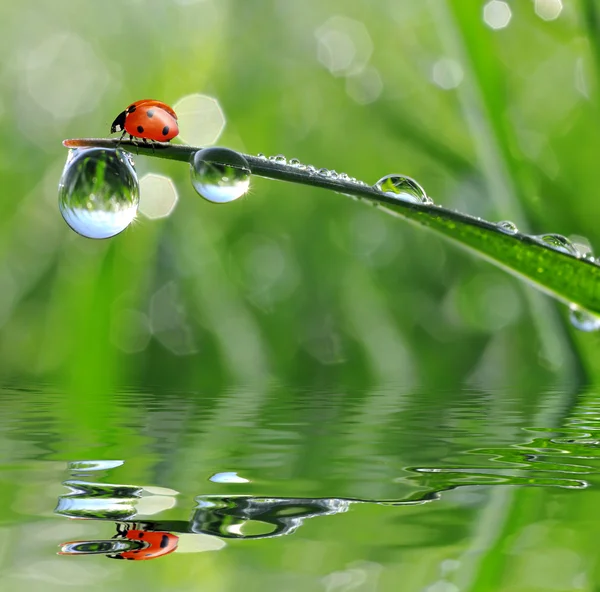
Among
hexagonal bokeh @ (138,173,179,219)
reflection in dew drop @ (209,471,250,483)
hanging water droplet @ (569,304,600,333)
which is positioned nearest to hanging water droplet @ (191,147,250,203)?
reflection in dew drop @ (209,471,250,483)

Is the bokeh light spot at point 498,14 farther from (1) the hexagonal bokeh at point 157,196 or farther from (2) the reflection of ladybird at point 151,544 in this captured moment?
(2) the reflection of ladybird at point 151,544

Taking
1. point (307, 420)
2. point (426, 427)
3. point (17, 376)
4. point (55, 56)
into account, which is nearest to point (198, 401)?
point (307, 420)

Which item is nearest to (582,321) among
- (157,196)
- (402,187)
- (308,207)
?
(402,187)

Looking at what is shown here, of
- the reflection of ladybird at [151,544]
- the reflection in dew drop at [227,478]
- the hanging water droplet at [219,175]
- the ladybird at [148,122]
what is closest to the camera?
the reflection of ladybird at [151,544]

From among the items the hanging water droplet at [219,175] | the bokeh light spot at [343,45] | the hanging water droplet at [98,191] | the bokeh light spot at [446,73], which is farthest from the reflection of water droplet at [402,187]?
the bokeh light spot at [343,45]

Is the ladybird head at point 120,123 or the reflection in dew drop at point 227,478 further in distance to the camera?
the ladybird head at point 120,123

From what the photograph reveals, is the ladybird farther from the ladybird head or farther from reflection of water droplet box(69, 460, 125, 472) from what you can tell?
reflection of water droplet box(69, 460, 125, 472)
